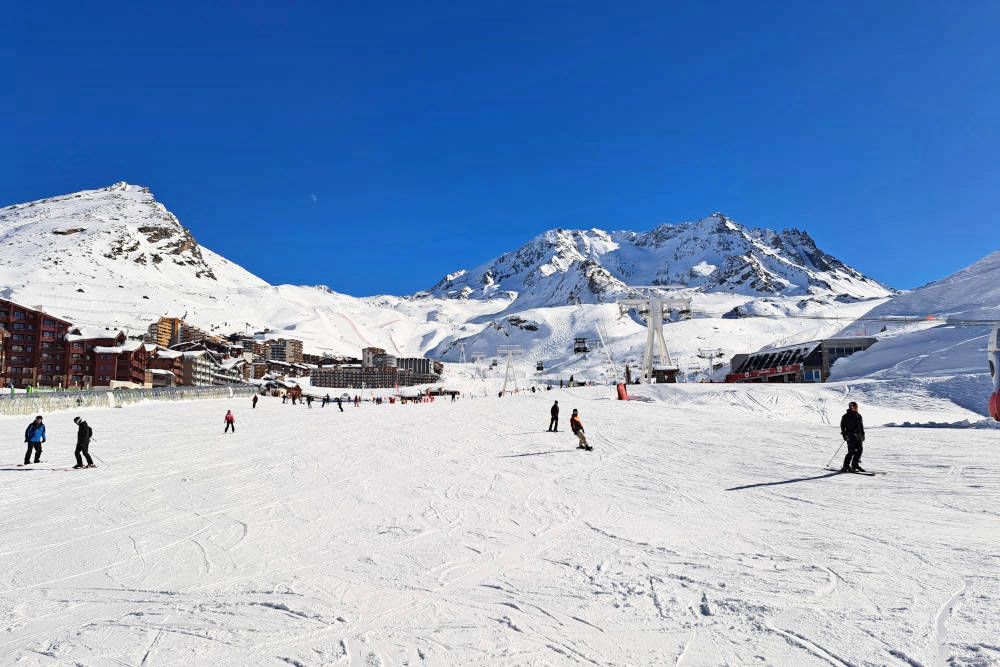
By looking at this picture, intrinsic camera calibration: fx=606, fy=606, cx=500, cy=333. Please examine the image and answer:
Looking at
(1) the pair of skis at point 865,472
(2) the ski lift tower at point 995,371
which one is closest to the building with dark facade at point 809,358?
(2) the ski lift tower at point 995,371

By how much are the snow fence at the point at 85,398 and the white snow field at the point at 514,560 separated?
1943 centimetres

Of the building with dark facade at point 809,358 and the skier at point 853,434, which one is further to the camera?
the building with dark facade at point 809,358

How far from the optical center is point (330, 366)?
6786 inches

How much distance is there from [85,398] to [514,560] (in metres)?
39.1

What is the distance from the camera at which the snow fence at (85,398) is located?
103 feet

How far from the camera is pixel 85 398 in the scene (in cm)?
3697

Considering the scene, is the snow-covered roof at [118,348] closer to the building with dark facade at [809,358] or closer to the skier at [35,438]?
the skier at [35,438]

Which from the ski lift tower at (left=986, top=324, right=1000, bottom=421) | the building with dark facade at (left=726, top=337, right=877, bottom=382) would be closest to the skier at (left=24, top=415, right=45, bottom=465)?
the ski lift tower at (left=986, top=324, right=1000, bottom=421)

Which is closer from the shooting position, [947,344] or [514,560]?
[514,560]

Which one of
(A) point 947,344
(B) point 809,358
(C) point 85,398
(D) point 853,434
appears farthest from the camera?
(B) point 809,358

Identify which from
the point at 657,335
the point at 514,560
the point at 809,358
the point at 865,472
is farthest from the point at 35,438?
the point at 809,358

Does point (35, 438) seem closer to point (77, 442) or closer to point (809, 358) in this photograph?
point (77, 442)

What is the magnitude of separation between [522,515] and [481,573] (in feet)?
9.99

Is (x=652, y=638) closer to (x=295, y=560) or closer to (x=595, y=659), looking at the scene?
(x=595, y=659)
